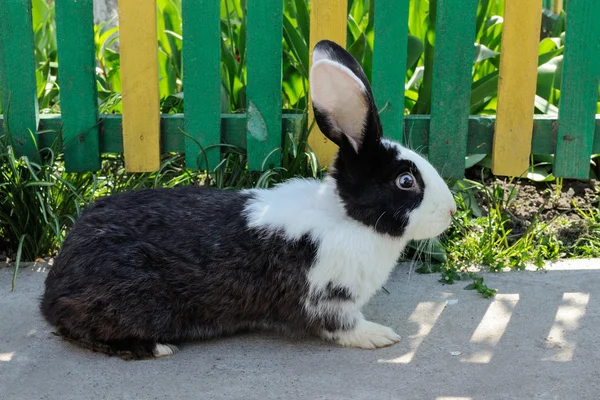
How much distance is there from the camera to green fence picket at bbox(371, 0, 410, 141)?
13.1 feet

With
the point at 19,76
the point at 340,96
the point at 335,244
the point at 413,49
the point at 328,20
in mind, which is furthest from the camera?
the point at 413,49

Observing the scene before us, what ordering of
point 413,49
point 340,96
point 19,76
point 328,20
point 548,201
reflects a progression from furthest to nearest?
1. point 548,201
2. point 413,49
3. point 19,76
4. point 328,20
5. point 340,96

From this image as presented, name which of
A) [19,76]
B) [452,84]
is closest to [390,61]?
[452,84]

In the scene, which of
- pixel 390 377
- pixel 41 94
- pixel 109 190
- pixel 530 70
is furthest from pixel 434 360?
pixel 41 94

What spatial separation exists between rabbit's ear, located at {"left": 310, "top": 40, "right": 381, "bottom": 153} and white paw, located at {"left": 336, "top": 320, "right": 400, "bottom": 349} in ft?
2.18

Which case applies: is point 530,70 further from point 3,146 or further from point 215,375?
point 3,146

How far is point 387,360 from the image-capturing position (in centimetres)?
299

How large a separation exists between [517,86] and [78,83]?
2.12 meters

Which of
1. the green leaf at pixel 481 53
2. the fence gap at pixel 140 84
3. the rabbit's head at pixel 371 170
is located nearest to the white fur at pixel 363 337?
the rabbit's head at pixel 371 170

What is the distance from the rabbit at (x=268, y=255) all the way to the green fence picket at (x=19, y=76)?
123 centimetres

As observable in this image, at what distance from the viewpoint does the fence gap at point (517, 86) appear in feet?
13.0

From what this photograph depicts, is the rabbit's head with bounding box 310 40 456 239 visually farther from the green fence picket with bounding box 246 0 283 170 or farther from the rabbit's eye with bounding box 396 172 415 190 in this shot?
the green fence picket with bounding box 246 0 283 170

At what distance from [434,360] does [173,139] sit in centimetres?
185

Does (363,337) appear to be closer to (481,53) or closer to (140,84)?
(140,84)
